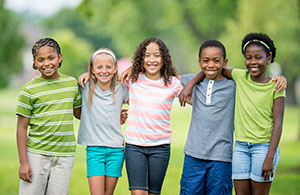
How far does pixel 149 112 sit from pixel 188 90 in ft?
1.41

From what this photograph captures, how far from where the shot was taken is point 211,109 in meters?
4.07

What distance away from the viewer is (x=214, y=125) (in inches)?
160

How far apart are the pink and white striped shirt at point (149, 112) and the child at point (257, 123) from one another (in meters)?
0.68

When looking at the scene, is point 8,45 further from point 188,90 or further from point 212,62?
point 212,62

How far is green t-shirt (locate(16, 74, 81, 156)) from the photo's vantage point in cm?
386

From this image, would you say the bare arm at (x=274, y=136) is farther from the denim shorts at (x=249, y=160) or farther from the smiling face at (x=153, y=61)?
the smiling face at (x=153, y=61)

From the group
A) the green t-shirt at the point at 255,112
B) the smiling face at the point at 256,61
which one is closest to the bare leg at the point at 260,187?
the green t-shirt at the point at 255,112

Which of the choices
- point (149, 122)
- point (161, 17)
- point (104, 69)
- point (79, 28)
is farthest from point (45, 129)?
point (79, 28)

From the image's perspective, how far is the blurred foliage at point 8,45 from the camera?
59.9 ft

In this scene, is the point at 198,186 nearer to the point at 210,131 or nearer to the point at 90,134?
the point at 210,131

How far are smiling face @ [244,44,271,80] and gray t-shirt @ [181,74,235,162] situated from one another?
266 millimetres

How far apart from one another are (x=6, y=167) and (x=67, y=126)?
6447 mm

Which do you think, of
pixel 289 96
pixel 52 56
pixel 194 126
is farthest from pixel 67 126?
pixel 289 96

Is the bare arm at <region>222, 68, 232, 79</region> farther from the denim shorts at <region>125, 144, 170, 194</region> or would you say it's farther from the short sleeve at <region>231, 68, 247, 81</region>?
the denim shorts at <region>125, 144, 170, 194</region>
